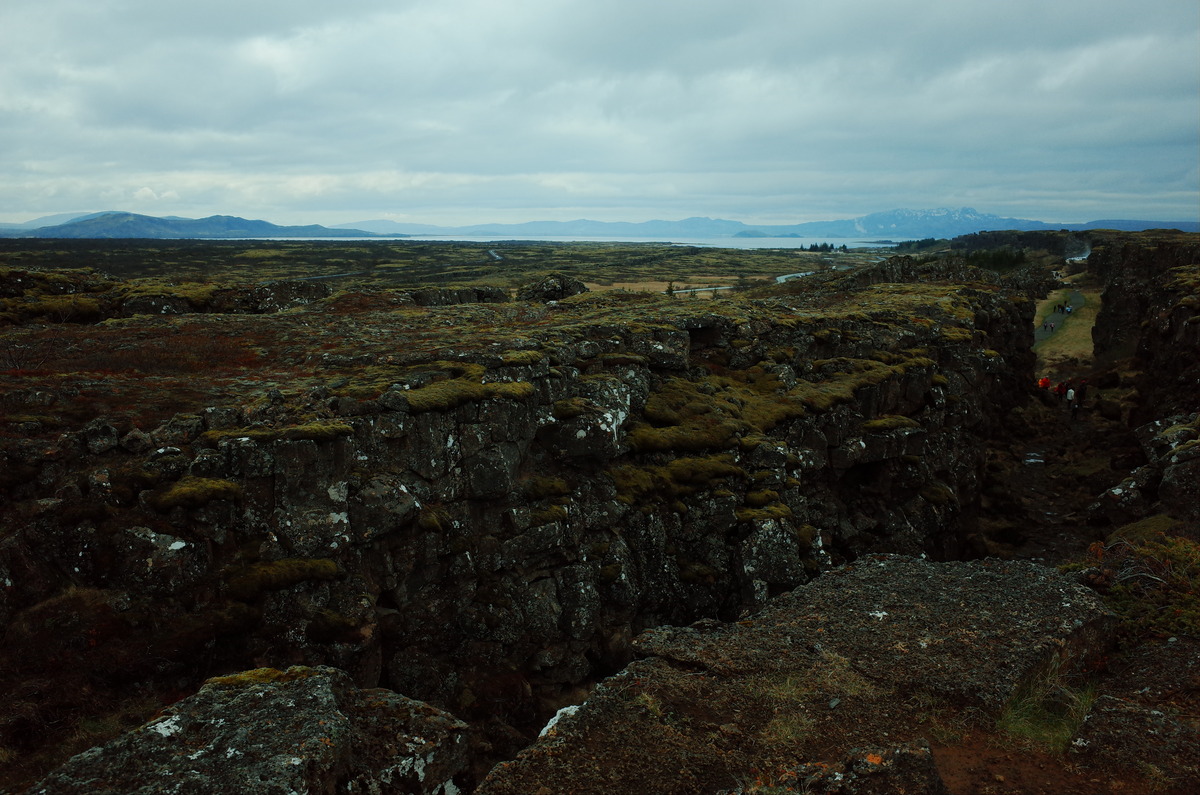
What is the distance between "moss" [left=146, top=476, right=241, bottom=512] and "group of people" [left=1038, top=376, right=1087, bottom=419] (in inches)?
2832

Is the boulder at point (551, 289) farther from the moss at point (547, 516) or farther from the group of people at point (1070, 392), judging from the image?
the group of people at point (1070, 392)

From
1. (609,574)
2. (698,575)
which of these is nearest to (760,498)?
(698,575)

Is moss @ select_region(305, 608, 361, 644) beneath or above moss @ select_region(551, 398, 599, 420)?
beneath

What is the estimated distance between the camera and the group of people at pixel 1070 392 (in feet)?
209

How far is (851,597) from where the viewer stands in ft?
75.0

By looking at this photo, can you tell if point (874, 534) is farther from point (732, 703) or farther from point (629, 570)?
point (732, 703)

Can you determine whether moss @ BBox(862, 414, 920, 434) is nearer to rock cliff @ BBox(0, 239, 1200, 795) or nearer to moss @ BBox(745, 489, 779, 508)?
rock cliff @ BBox(0, 239, 1200, 795)

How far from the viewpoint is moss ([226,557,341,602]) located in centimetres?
1880

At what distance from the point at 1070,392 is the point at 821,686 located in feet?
206

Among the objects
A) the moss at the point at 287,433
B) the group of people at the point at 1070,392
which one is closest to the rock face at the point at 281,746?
the moss at the point at 287,433

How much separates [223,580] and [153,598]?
1.70 metres

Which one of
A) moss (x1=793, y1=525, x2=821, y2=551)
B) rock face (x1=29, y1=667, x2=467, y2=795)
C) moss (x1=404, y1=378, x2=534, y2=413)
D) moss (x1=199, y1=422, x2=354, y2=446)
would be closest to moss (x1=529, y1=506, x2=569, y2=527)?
moss (x1=404, y1=378, x2=534, y2=413)

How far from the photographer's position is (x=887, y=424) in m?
38.1

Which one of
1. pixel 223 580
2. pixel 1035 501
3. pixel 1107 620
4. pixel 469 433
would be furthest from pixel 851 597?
pixel 1035 501
